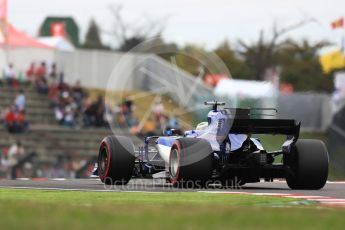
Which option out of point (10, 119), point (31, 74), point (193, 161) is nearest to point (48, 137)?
point (10, 119)

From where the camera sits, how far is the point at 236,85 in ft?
124

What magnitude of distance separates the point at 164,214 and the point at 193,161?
6.22 metres

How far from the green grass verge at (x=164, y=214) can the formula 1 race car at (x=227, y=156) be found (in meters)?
2.16

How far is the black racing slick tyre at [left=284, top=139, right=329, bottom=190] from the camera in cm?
1923

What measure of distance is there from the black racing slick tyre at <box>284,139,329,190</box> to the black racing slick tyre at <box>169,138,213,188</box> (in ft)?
5.51

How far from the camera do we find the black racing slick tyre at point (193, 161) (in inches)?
727

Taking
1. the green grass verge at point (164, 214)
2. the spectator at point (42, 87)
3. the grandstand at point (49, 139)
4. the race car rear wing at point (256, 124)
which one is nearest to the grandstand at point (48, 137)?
the grandstand at point (49, 139)

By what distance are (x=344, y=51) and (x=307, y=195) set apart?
31898 mm

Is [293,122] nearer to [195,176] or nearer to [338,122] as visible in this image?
[195,176]

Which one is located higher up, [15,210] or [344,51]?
[344,51]

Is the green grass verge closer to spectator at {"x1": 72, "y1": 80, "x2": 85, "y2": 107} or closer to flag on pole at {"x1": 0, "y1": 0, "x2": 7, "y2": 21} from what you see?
spectator at {"x1": 72, "y1": 80, "x2": 85, "y2": 107}

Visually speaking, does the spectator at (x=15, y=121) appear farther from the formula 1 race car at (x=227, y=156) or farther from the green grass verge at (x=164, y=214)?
the green grass verge at (x=164, y=214)

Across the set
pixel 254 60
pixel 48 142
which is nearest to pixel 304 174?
pixel 48 142

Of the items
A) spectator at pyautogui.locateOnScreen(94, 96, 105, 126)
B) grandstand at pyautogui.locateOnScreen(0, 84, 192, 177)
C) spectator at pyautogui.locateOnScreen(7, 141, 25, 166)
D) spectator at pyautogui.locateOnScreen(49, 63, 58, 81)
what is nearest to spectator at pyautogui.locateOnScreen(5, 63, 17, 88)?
grandstand at pyautogui.locateOnScreen(0, 84, 192, 177)
